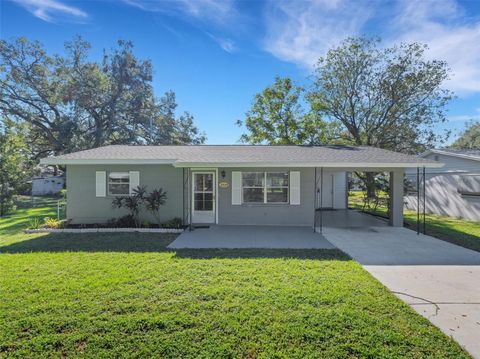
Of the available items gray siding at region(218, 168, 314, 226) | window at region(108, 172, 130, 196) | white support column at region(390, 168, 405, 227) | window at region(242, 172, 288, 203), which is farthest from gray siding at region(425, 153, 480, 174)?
window at region(108, 172, 130, 196)

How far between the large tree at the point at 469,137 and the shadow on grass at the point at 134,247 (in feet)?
154

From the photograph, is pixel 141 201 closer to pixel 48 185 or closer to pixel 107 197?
pixel 107 197

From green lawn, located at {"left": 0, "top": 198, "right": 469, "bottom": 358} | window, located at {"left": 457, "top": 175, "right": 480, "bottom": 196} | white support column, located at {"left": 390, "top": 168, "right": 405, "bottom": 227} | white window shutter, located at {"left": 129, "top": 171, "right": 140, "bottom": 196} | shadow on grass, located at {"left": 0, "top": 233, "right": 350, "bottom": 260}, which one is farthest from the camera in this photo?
window, located at {"left": 457, "top": 175, "right": 480, "bottom": 196}

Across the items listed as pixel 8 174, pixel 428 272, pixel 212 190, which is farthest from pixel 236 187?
pixel 8 174

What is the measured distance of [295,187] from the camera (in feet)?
30.7

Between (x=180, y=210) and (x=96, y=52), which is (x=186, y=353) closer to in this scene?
(x=180, y=210)

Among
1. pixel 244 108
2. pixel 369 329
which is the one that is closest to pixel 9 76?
pixel 244 108

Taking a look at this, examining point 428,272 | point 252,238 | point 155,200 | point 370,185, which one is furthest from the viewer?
point 370,185

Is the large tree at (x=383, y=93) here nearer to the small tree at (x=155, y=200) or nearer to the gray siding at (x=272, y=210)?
the gray siding at (x=272, y=210)

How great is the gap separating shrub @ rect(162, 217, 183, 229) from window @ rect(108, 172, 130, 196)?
2114 millimetres

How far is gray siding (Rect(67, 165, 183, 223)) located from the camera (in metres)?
9.53

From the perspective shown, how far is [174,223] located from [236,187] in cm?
263

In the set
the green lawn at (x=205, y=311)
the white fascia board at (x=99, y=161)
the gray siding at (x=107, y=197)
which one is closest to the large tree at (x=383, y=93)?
the gray siding at (x=107, y=197)

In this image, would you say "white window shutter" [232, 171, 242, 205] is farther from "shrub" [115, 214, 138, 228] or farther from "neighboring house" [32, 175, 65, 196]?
"neighboring house" [32, 175, 65, 196]
